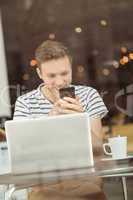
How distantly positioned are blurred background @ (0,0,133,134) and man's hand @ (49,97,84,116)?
1.09ft

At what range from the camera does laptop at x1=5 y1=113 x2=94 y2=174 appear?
6.11 ft

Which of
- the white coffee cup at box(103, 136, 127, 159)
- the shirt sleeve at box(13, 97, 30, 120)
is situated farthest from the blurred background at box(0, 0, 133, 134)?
the white coffee cup at box(103, 136, 127, 159)

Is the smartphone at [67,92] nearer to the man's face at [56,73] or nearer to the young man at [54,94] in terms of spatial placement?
the young man at [54,94]

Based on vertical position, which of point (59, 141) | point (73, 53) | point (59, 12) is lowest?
point (59, 141)

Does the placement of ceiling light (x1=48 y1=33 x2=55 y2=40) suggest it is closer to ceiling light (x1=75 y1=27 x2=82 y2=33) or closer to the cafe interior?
the cafe interior

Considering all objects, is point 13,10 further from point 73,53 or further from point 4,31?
point 73,53

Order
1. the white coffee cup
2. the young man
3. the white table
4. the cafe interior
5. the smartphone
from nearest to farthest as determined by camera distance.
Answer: the white table → the white coffee cup → the smartphone → the young man → the cafe interior

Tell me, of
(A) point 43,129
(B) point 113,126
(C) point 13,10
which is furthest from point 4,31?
(A) point 43,129

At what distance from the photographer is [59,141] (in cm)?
187

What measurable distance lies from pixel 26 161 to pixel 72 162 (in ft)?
0.60

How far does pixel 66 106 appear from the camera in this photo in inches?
99.2

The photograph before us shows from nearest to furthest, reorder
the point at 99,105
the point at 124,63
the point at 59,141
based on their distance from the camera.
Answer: the point at 59,141
the point at 99,105
the point at 124,63

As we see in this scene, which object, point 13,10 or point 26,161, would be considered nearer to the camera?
point 26,161

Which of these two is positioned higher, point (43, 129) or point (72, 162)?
point (43, 129)
